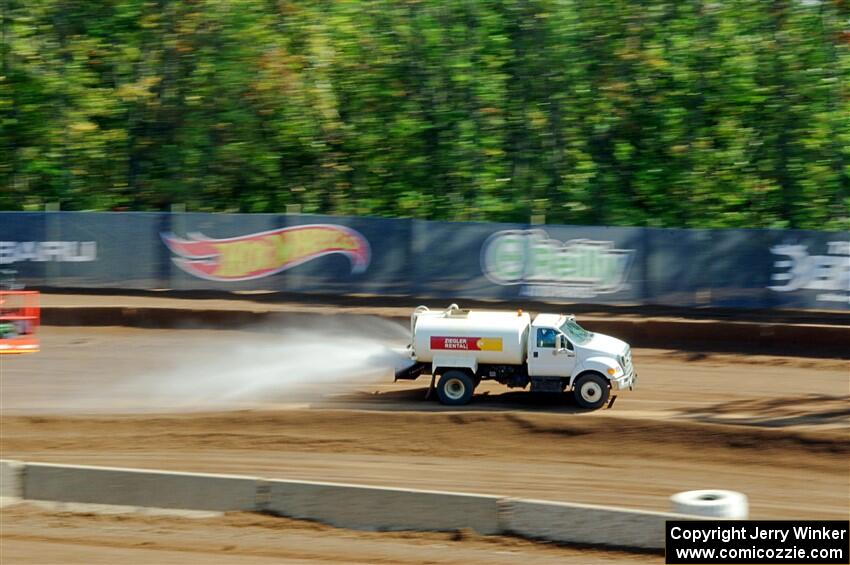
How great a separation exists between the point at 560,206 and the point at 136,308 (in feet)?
46.2

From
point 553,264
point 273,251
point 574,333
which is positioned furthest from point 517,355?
point 273,251

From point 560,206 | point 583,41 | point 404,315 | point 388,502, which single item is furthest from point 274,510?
point 583,41

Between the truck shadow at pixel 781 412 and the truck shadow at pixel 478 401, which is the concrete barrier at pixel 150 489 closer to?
the truck shadow at pixel 478 401

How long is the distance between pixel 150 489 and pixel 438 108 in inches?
903

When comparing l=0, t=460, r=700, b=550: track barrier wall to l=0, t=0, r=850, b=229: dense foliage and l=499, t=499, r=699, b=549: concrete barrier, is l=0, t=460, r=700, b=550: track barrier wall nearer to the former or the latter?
l=499, t=499, r=699, b=549: concrete barrier

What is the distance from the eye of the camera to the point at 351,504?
11117 mm

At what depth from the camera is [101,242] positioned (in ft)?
85.1

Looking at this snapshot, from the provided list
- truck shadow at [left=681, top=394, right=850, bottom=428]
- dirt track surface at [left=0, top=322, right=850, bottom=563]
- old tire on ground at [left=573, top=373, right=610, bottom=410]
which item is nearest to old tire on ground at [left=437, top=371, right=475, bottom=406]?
dirt track surface at [left=0, top=322, right=850, bottom=563]

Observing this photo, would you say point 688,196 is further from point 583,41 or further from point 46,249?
point 46,249

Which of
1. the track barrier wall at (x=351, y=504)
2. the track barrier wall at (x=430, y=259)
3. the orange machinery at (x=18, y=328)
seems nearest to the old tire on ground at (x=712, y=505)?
the track barrier wall at (x=351, y=504)

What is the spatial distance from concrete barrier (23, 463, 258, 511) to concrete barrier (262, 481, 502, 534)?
46 centimetres

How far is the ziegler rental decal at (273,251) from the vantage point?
25297 millimetres

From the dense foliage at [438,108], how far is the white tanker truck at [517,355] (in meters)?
16.0

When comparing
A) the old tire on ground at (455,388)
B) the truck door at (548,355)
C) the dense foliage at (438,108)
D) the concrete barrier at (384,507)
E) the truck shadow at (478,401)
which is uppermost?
the dense foliage at (438,108)
